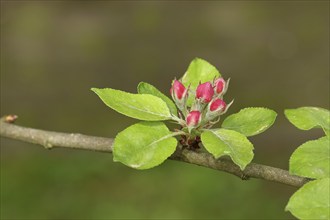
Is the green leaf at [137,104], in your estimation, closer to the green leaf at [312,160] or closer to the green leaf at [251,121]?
the green leaf at [251,121]

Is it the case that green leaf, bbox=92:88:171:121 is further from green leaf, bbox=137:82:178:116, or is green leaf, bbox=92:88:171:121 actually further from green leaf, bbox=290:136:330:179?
green leaf, bbox=290:136:330:179

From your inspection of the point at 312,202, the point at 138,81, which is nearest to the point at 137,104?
the point at 312,202

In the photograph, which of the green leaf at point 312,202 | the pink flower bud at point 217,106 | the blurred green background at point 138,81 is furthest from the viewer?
the blurred green background at point 138,81

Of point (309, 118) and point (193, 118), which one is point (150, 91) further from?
point (309, 118)

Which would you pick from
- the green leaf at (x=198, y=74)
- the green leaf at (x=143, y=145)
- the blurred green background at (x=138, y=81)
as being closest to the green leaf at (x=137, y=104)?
the green leaf at (x=143, y=145)

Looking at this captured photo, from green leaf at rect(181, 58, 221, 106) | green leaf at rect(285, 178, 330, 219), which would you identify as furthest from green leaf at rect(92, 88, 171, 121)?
green leaf at rect(285, 178, 330, 219)
